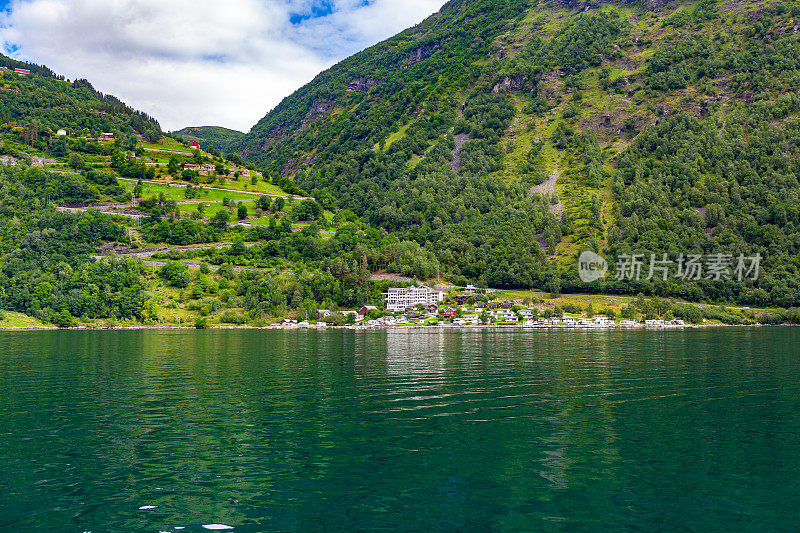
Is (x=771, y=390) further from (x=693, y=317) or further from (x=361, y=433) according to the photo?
(x=693, y=317)

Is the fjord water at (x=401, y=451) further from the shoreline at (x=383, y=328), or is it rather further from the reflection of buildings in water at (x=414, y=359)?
the shoreline at (x=383, y=328)

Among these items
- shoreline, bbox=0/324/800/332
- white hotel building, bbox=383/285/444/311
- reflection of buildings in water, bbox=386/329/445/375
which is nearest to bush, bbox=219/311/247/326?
shoreline, bbox=0/324/800/332

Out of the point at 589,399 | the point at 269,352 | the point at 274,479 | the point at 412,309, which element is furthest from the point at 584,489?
the point at 412,309

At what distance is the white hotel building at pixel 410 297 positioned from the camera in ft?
610

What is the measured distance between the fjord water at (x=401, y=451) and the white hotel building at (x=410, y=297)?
435 ft

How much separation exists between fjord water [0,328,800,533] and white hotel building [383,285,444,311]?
13246cm

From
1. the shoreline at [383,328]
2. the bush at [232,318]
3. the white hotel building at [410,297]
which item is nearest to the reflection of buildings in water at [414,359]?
the shoreline at [383,328]

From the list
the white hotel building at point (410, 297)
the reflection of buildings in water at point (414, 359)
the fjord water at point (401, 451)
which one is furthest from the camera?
the white hotel building at point (410, 297)

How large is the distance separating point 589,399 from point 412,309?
140805 millimetres

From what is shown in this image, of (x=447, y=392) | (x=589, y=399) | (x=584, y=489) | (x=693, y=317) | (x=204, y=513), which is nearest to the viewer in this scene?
(x=204, y=513)

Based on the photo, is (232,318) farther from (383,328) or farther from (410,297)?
(410,297)

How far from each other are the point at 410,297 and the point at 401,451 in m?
163

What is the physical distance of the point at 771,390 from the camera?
4294cm

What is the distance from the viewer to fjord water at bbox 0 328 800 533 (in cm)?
1877
